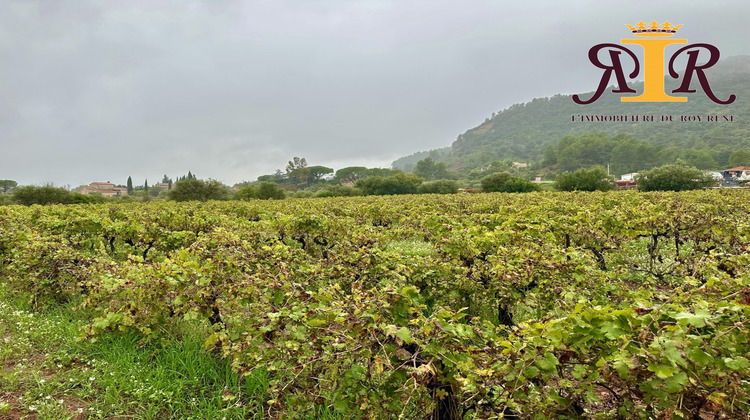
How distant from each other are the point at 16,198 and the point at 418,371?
203ft

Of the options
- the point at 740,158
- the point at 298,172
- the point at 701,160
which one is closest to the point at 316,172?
the point at 298,172

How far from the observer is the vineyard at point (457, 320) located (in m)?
1.65

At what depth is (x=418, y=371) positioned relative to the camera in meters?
1.81

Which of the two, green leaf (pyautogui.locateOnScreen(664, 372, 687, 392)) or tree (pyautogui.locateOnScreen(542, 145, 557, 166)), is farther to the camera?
tree (pyautogui.locateOnScreen(542, 145, 557, 166))

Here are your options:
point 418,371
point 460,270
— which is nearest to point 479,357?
point 418,371

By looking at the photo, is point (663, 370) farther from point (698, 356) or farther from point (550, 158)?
point (550, 158)

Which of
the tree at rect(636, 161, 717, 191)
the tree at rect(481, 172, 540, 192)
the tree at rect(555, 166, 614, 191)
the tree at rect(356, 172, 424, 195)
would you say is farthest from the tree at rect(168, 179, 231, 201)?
the tree at rect(636, 161, 717, 191)

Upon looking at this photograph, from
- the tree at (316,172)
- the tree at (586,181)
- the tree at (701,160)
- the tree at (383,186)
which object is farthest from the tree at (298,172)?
the tree at (701,160)

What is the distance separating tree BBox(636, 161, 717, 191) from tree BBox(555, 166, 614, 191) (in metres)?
5.00

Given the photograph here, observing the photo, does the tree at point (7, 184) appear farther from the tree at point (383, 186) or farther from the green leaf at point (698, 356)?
the green leaf at point (698, 356)

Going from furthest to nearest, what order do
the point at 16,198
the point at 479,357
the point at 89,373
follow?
1. the point at 16,198
2. the point at 89,373
3. the point at 479,357

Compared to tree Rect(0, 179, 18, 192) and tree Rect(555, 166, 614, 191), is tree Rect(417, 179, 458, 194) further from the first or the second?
tree Rect(0, 179, 18, 192)

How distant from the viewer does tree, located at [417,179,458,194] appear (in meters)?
61.3

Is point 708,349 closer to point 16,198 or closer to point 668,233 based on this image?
point 668,233
